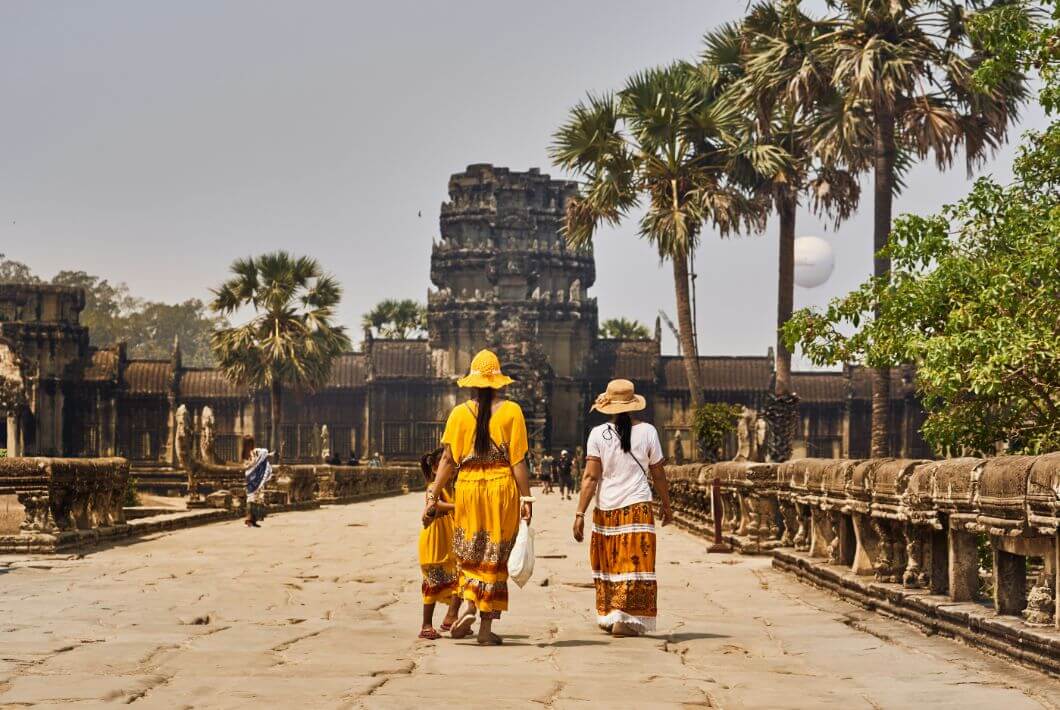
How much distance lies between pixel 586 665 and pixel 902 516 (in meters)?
3.21

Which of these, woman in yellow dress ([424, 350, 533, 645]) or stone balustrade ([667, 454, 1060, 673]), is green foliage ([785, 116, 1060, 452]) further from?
woman in yellow dress ([424, 350, 533, 645])

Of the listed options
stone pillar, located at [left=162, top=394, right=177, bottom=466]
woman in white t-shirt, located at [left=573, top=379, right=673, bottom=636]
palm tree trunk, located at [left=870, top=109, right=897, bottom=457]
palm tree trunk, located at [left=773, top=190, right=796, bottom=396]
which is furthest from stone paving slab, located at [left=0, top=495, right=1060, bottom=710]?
stone pillar, located at [left=162, top=394, right=177, bottom=466]

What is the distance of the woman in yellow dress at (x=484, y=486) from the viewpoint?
9.90 meters

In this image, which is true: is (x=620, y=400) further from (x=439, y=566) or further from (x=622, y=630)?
(x=439, y=566)

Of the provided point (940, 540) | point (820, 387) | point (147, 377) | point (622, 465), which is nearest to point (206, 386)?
point (147, 377)

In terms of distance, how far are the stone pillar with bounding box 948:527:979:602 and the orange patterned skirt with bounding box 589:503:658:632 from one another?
1.92 metres

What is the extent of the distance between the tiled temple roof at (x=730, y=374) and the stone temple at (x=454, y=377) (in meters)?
0.06

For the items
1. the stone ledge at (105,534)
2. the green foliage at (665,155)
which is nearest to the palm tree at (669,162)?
the green foliage at (665,155)

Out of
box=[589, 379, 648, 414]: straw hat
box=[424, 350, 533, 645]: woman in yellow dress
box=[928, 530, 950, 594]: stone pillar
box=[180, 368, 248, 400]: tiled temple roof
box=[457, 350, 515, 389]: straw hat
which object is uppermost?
box=[180, 368, 248, 400]: tiled temple roof

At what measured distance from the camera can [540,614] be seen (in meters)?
11.9

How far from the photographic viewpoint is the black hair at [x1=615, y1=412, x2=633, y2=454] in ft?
35.3

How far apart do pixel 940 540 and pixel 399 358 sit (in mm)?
58493

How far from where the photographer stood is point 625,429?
1083cm

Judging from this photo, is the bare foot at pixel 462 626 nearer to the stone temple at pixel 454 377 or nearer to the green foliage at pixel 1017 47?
the green foliage at pixel 1017 47
